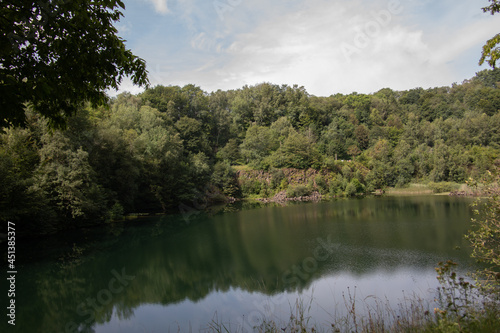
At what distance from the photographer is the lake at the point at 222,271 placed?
8.75 meters

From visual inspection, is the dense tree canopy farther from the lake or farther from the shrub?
the shrub

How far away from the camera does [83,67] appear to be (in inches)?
150

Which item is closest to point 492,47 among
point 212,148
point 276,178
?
point 276,178

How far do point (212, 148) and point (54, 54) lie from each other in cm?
4641

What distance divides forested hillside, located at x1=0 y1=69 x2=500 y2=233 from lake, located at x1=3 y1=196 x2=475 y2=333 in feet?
10.8

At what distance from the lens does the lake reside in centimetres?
875

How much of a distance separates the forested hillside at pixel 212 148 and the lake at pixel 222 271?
129 inches

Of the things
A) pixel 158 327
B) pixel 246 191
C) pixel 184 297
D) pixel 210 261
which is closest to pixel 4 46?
pixel 158 327

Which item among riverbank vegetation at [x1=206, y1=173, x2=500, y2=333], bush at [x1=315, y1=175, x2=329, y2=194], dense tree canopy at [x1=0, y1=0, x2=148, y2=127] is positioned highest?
dense tree canopy at [x1=0, y1=0, x2=148, y2=127]

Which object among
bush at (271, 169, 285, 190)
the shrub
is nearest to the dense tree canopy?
bush at (271, 169, 285, 190)

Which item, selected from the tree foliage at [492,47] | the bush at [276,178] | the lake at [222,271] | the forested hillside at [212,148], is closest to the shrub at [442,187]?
the forested hillside at [212,148]

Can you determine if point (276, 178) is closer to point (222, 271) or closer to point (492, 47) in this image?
point (222, 271)

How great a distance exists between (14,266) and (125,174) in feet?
38.0

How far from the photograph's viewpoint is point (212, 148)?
49969 mm
